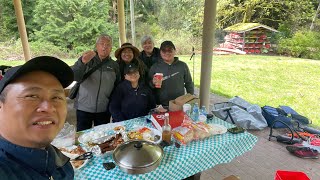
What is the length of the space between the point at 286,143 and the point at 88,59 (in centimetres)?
372

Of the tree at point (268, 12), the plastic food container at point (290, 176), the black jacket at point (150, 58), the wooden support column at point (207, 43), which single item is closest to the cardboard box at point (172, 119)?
the plastic food container at point (290, 176)

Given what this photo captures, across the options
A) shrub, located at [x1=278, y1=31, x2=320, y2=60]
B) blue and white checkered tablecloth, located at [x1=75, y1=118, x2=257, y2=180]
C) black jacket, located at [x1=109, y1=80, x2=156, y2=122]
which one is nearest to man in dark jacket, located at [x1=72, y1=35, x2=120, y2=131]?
black jacket, located at [x1=109, y1=80, x2=156, y2=122]

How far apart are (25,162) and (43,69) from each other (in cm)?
38

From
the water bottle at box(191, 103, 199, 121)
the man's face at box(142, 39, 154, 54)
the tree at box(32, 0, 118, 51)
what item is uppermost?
the tree at box(32, 0, 118, 51)

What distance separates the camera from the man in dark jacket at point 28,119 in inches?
34.1

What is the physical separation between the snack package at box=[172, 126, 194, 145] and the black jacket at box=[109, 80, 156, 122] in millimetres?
721

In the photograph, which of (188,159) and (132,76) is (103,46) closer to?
(132,76)

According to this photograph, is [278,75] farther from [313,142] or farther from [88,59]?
[88,59]

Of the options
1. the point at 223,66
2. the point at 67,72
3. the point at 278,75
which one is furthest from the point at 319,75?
→ the point at 67,72

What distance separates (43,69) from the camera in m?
0.97

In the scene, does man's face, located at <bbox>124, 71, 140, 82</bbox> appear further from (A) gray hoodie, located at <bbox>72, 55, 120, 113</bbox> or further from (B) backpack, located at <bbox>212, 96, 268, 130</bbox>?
(B) backpack, located at <bbox>212, 96, 268, 130</bbox>

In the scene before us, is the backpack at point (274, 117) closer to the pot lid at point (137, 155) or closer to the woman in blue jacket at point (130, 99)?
the woman in blue jacket at point (130, 99)

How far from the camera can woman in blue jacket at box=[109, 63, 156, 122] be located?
2795 mm

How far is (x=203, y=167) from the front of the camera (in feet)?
6.90
